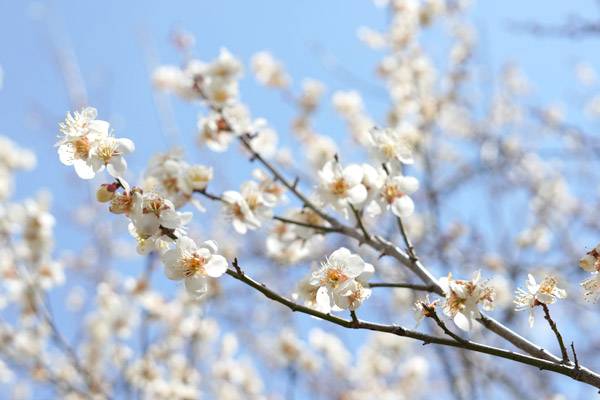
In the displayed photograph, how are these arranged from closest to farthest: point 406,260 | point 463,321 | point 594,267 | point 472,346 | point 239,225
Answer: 1. point 472,346
2. point 594,267
3. point 463,321
4. point 406,260
5. point 239,225

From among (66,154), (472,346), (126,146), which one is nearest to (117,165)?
(126,146)

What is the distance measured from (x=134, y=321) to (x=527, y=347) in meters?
4.34

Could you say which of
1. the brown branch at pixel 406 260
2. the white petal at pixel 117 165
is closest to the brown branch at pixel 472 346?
the brown branch at pixel 406 260

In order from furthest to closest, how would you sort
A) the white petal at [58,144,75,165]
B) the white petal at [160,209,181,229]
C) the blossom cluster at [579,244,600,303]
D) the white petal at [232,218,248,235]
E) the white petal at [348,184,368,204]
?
the white petal at [232,218,248,235] → the white petal at [348,184,368,204] → the white petal at [58,144,75,165] → the white petal at [160,209,181,229] → the blossom cluster at [579,244,600,303]

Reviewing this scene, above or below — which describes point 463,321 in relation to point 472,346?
above

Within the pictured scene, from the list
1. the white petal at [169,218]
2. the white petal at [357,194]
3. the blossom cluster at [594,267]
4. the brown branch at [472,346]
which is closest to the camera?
the brown branch at [472,346]

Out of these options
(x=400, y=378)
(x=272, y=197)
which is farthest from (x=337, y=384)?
(x=272, y=197)

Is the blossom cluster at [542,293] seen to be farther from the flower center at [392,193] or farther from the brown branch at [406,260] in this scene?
the flower center at [392,193]

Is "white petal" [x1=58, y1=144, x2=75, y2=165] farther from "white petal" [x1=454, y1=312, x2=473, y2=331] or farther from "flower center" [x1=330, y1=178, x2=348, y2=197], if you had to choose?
"white petal" [x1=454, y1=312, x2=473, y2=331]

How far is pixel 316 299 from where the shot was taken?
157cm

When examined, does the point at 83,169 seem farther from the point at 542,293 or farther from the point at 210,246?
the point at 542,293

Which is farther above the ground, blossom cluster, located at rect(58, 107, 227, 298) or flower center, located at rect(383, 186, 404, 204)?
flower center, located at rect(383, 186, 404, 204)

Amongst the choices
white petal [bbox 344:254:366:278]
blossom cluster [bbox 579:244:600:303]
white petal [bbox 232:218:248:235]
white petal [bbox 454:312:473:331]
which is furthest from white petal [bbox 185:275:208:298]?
blossom cluster [bbox 579:244:600:303]

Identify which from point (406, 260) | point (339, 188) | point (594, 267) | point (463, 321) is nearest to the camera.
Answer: point (594, 267)
